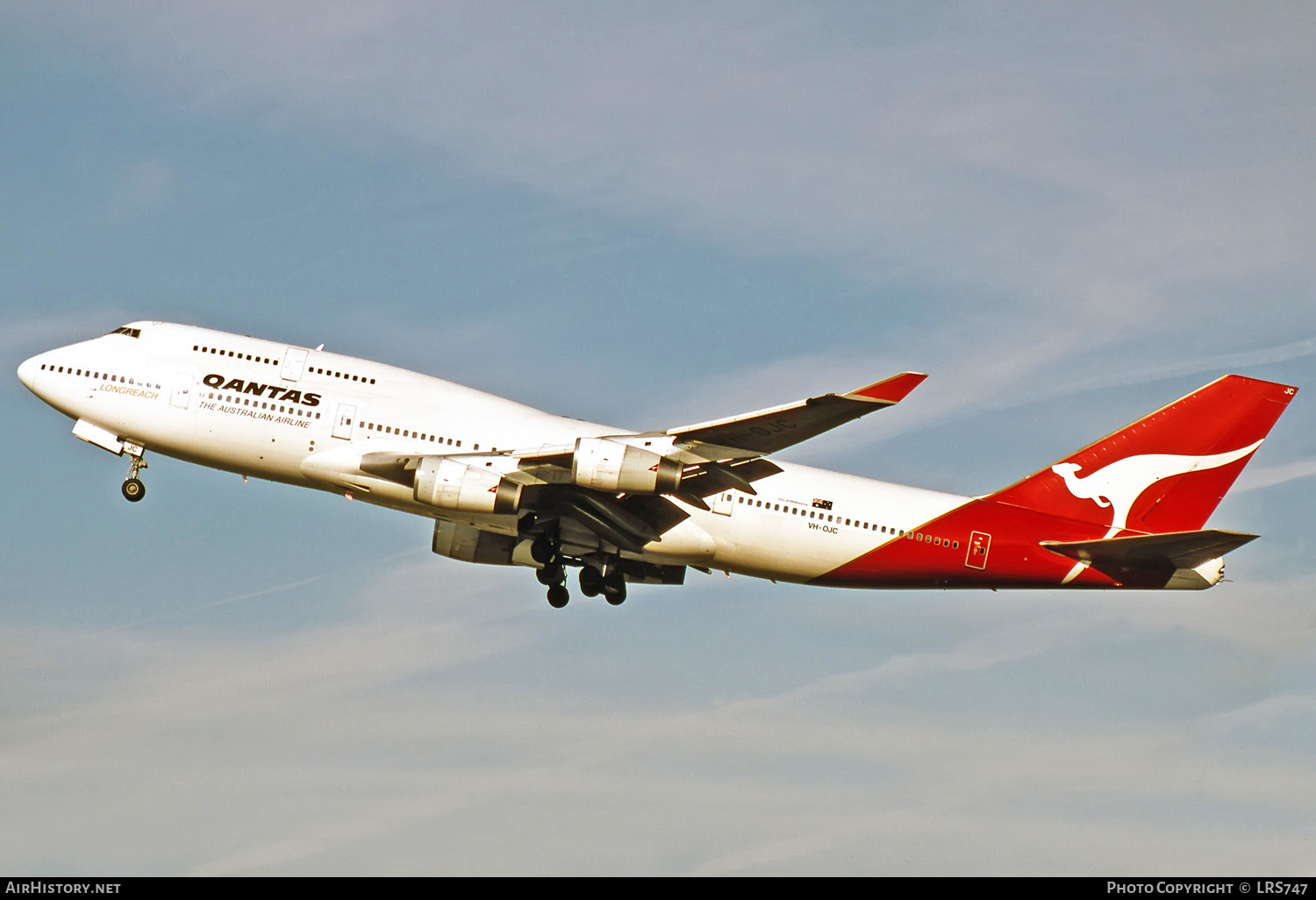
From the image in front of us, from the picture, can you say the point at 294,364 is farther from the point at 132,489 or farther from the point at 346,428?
the point at 132,489

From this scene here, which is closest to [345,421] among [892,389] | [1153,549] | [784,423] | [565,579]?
[565,579]

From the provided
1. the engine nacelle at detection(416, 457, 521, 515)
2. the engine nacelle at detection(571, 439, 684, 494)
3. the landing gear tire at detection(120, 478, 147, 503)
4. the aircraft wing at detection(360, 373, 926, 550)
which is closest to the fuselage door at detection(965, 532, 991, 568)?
the aircraft wing at detection(360, 373, 926, 550)

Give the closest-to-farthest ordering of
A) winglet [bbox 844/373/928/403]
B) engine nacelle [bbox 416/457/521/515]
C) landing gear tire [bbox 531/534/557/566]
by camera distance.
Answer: winglet [bbox 844/373/928/403] < engine nacelle [bbox 416/457/521/515] < landing gear tire [bbox 531/534/557/566]

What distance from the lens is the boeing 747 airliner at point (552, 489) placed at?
115ft

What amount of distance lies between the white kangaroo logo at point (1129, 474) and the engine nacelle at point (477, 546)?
51.4 ft

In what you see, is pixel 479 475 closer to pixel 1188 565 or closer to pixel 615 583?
pixel 615 583

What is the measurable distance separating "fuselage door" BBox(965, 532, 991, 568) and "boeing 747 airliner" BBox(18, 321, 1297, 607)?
3cm

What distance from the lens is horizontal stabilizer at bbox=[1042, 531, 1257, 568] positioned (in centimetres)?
3456

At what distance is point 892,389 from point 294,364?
16.5 metres

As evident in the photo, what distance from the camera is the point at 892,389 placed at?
2912cm

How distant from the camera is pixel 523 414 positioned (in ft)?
122

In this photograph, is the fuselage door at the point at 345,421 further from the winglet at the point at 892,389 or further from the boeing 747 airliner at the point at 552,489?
the winglet at the point at 892,389

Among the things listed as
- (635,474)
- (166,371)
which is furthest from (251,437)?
(635,474)

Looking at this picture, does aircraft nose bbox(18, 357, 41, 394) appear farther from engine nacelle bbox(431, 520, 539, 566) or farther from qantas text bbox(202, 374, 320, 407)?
engine nacelle bbox(431, 520, 539, 566)
